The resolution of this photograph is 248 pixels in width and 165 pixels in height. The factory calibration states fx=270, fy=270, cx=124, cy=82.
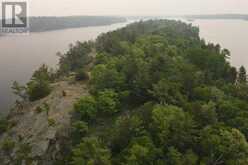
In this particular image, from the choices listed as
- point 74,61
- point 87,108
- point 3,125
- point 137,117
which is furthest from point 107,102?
point 74,61

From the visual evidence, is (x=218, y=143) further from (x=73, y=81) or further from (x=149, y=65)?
(x=73, y=81)

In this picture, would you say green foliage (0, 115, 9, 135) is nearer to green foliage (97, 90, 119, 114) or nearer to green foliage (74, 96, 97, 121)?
green foliage (74, 96, 97, 121)

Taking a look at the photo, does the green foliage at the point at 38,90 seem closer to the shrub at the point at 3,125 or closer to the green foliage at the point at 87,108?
the shrub at the point at 3,125

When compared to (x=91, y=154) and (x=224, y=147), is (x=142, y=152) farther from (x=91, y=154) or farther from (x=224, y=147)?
(x=224, y=147)

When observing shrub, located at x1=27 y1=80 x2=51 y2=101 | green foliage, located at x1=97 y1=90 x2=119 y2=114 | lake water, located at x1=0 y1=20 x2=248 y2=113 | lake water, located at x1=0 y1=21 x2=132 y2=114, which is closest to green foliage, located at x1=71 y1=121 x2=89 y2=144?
green foliage, located at x1=97 y1=90 x2=119 y2=114

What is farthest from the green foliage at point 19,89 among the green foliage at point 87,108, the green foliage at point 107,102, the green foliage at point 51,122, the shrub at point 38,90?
the green foliage at point 107,102

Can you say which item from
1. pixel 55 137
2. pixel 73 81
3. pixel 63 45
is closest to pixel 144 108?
pixel 55 137
